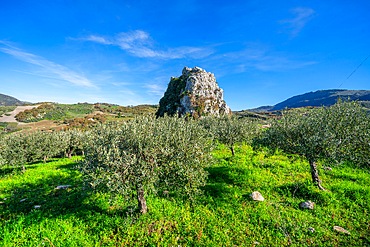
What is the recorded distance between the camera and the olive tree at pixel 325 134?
735 inches

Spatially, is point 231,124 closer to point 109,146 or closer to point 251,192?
point 251,192

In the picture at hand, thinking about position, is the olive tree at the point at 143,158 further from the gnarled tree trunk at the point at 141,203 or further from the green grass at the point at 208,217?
the green grass at the point at 208,217

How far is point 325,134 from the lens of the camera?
60.3ft

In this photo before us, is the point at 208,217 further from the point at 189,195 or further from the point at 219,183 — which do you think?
the point at 219,183

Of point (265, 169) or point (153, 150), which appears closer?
point (153, 150)

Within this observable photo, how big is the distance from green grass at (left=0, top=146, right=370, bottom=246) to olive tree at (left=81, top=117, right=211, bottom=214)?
1692 mm

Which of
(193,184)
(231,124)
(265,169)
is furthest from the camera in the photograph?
(231,124)

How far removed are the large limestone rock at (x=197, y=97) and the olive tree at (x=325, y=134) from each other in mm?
95156

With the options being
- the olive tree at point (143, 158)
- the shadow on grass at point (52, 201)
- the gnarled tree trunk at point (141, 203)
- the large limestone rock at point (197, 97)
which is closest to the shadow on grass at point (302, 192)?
the olive tree at point (143, 158)

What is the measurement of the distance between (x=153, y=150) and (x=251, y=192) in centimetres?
1244

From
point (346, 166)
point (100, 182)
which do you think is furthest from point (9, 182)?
point (346, 166)

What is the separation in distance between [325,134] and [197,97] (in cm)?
11063

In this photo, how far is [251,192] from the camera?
805 inches

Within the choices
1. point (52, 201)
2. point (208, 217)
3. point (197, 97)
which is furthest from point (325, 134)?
point (197, 97)
